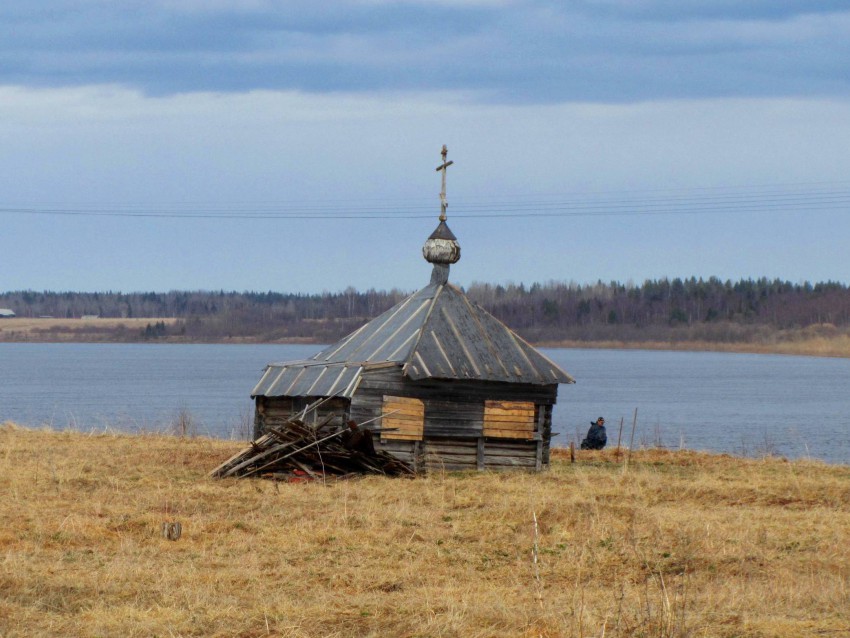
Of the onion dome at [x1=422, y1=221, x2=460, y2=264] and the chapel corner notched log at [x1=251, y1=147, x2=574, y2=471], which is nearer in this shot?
the chapel corner notched log at [x1=251, y1=147, x2=574, y2=471]

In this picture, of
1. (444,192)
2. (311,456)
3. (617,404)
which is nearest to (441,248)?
(444,192)

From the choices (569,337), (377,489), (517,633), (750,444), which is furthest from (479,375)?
(569,337)

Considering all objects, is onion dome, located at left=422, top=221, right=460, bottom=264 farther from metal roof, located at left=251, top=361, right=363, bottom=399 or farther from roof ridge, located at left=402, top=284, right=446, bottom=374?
metal roof, located at left=251, top=361, right=363, bottom=399

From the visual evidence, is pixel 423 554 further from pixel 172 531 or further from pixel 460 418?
pixel 460 418

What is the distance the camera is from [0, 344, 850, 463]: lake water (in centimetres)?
4372

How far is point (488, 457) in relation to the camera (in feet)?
79.5

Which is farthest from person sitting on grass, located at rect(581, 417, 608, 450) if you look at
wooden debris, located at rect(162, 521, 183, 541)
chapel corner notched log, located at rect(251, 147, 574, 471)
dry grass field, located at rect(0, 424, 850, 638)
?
wooden debris, located at rect(162, 521, 183, 541)

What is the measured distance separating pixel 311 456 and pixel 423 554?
26.4ft

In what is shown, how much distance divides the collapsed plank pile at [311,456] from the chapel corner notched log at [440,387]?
60cm

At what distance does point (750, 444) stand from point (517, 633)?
34.0 meters

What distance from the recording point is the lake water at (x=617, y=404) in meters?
43.7

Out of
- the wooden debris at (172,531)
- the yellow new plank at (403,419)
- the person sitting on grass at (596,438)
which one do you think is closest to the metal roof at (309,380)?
the yellow new plank at (403,419)

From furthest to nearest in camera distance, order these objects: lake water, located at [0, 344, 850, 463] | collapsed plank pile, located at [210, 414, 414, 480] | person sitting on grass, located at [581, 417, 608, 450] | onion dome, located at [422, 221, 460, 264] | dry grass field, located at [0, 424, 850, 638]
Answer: lake water, located at [0, 344, 850, 463]
person sitting on grass, located at [581, 417, 608, 450]
onion dome, located at [422, 221, 460, 264]
collapsed plank pile, located at [210, 414, 414, 480]
dry grass field, located at [0, 424, 850, 638]

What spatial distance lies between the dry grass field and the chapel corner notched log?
4.27 feet
